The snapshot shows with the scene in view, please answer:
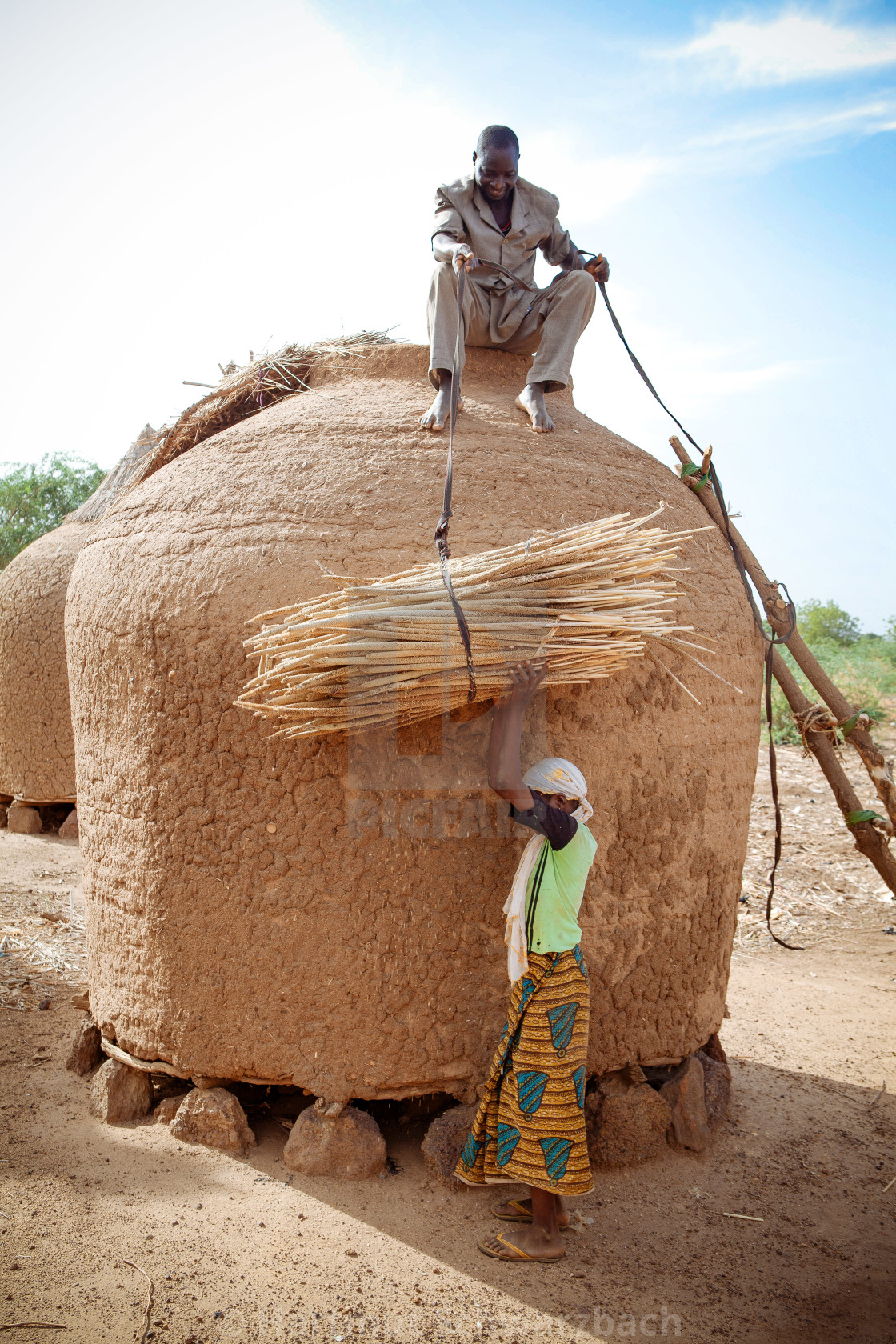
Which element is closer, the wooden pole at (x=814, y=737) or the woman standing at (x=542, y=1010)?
the woman standing at (x=542, y=1010)

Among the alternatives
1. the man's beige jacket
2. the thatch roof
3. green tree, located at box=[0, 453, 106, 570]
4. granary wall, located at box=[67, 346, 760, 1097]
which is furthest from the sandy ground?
green tree, located at box=[0, 453, 106, 570]

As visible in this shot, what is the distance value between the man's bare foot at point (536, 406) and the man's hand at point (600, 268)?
0.52 m

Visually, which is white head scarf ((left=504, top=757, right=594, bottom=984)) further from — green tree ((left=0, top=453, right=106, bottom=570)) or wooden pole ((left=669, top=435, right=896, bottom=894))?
green tree ((left=0, top=453, right=106, bottom=570))

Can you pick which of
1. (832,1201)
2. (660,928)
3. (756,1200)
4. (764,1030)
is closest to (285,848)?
(660,928)

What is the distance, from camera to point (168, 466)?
3264 mm

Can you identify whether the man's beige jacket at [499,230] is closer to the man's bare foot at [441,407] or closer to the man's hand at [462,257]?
the man's hand at [462,257]

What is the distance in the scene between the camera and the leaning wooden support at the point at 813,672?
11.8 feet

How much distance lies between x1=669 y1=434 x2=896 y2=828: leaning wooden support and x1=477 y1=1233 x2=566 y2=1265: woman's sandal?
7.25 feet

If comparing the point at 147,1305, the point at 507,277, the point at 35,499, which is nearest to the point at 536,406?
the point at 507,277

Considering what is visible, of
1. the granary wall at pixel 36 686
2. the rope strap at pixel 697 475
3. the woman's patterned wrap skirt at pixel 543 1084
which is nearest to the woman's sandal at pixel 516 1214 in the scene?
the woman's patterned wrap skirt at pixel 543 1084

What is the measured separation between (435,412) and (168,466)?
3.36 feet

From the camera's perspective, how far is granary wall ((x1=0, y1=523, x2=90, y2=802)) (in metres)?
7.25

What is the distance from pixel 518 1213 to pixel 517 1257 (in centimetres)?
16

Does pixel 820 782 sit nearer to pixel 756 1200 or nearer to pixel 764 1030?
pixel 764 1030
